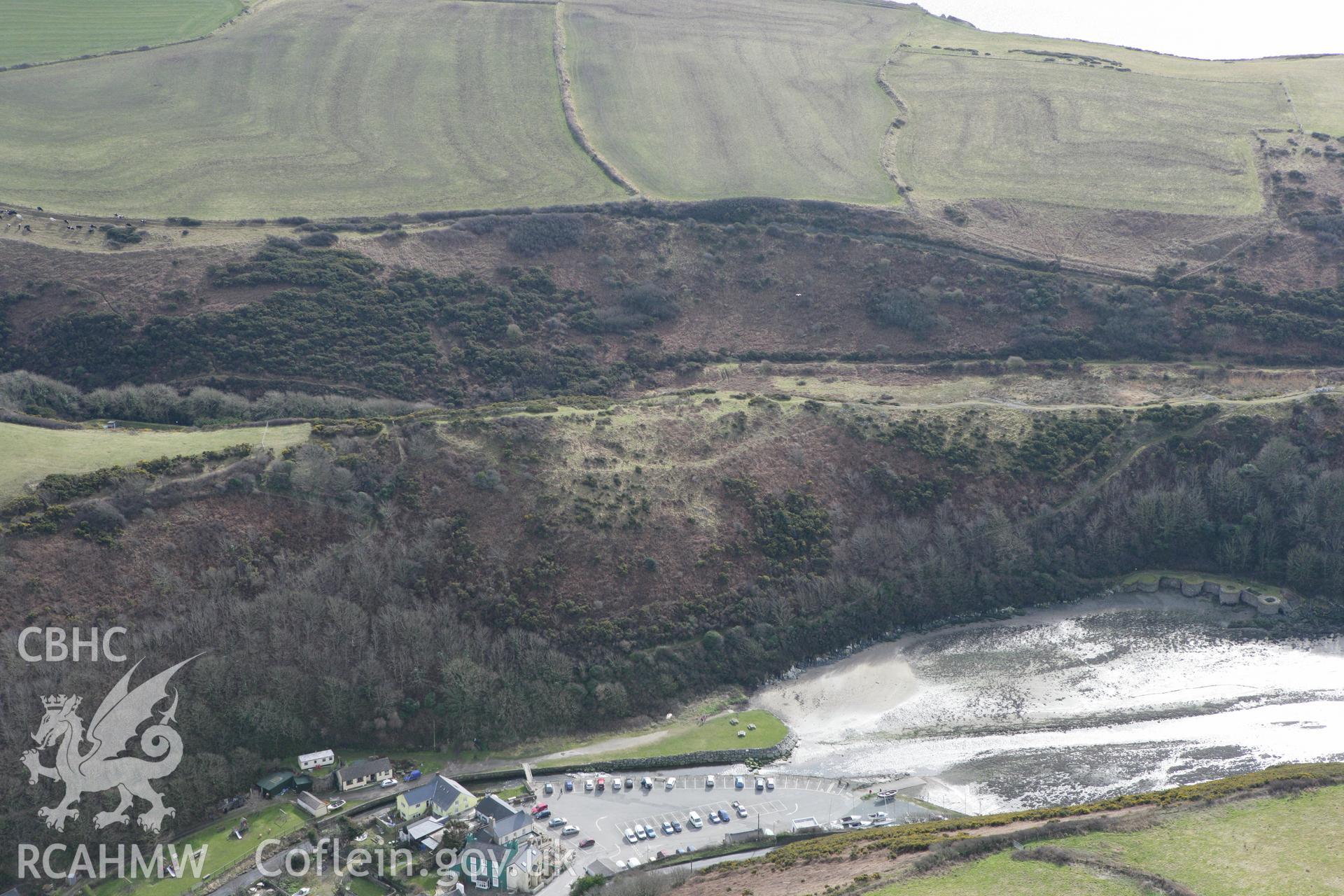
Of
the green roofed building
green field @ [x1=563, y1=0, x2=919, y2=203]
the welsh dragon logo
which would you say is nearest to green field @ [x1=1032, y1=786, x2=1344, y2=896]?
the green roofed building

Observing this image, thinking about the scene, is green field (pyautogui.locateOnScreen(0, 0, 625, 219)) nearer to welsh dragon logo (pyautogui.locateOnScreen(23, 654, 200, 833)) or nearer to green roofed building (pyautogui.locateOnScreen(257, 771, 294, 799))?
welsh dragon logo (pyautogui.locateOnScreen(23, 654, 200, 833))

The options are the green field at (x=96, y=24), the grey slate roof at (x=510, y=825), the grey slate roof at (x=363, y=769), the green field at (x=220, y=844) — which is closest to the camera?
the green field at (x=220, y=844)

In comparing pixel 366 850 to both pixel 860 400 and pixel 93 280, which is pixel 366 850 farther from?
pixel 93 280

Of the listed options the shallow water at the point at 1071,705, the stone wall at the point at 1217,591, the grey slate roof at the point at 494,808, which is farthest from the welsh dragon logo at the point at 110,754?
the stone wall at the point at 1217,591

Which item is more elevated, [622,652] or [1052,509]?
[1052,509]

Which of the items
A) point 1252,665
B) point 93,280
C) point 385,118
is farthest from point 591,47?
point 1252,665

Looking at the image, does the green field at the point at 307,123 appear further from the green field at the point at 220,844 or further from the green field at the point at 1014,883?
the green field at the point at 1014,883

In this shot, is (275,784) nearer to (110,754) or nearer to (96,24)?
(110,754)
